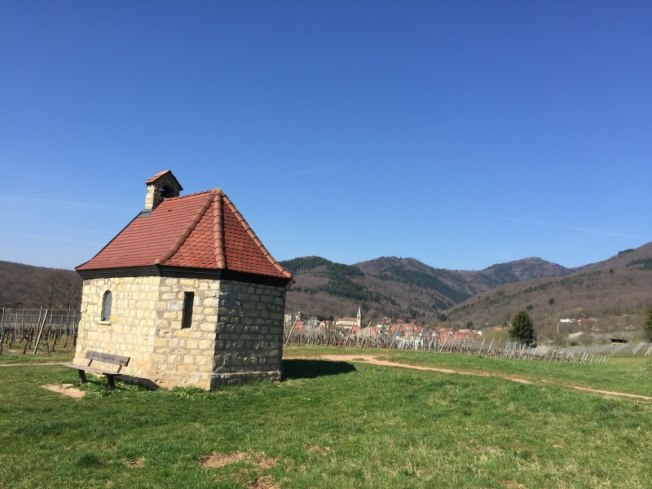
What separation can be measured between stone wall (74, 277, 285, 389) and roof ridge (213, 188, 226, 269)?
→ 653 millimetres

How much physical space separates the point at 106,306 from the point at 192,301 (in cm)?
397

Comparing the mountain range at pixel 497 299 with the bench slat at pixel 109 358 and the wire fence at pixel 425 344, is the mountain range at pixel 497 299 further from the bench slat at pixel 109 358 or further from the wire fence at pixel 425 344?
the bench slat at pixel 109 358

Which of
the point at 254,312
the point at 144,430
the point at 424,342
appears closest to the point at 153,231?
the point at 254,312

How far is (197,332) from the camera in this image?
1352 centimetres

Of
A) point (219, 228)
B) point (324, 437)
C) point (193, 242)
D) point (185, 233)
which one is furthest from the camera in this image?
point (219, 228)

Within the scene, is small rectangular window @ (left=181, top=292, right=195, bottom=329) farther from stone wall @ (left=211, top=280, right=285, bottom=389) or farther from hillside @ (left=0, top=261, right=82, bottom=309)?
hillside @ (left=0, top=261, right=82, bottom=309)

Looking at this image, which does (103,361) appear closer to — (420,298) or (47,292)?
(47,292)

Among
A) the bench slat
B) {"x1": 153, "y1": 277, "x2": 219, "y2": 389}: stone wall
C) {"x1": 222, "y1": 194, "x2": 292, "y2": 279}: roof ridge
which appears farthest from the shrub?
the bench slat

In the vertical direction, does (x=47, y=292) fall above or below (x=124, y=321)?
above

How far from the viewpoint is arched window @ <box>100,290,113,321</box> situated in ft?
51.7

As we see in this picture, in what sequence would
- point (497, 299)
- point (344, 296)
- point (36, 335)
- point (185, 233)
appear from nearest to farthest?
point (185, 233)
point (36, 335)
point (344, 296)
point (497, 299)

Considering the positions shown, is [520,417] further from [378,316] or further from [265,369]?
[378,316]

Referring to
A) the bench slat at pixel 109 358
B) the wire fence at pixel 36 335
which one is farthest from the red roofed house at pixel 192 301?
the wire fence at pixel 36 335

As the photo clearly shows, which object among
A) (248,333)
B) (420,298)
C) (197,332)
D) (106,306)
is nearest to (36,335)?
(106,306)
